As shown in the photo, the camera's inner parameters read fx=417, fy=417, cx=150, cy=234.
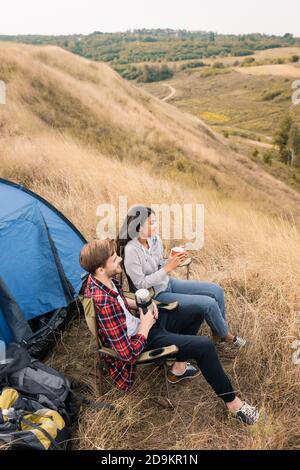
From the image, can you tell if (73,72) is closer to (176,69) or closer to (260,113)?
(260,113)

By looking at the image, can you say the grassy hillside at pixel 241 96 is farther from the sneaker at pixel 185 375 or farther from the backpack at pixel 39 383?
the backpack at pixel 39 383

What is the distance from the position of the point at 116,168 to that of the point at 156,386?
Result: 5.47 metres

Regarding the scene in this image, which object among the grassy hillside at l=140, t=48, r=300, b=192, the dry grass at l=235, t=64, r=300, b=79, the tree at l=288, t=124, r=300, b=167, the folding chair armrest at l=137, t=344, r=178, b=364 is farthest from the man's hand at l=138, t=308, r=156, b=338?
the dry grass at l=235, t=64, r=300, b=79

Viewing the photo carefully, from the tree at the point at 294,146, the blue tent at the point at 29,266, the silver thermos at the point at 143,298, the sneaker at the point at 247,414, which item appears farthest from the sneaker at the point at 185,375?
the tree at the point at 294,146

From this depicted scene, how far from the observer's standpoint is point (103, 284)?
2801 millimetres

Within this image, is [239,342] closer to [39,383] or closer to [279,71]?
[39,383]

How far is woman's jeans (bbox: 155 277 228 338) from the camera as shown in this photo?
128 inches

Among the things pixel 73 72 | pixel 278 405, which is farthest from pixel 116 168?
pixel 73 72

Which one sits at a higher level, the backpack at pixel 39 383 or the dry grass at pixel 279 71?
the dry grass at pixel 279 71

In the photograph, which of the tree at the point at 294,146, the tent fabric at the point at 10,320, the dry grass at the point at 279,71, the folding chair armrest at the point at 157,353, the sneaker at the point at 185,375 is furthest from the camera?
the dry grass at the point at 279,71

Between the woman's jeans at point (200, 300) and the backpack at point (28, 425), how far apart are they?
121cm

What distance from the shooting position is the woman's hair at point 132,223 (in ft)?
11.0

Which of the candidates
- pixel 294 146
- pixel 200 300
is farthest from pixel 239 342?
pixel 294 146

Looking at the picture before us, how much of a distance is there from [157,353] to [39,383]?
2.99 ft
